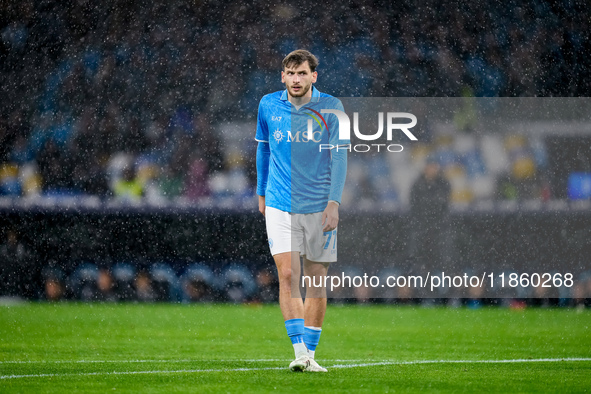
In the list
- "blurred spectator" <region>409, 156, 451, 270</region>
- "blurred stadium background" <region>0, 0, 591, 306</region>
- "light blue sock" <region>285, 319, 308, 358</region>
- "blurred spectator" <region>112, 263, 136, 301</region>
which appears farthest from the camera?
"blurred spectator" <region>112, 263, 136, 301</region>

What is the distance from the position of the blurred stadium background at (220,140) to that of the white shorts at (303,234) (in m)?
5.06

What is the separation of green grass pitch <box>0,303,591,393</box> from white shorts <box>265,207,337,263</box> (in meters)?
0.62

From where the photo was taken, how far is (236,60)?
13.4m

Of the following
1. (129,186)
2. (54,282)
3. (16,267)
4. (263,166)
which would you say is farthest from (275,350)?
(129,186)

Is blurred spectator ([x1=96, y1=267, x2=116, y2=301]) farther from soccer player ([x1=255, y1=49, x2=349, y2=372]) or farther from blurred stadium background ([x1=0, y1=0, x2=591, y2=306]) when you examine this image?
soccer player ([x1=255, y1=49, x2=349, y2=372])

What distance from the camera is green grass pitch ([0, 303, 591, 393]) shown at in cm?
481

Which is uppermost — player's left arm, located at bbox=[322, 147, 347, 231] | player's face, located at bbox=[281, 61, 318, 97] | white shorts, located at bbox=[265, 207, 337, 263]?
player's face, located at bbox=[281, 61, 318, 97]

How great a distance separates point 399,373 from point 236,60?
867 cm

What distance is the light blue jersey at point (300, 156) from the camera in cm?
506

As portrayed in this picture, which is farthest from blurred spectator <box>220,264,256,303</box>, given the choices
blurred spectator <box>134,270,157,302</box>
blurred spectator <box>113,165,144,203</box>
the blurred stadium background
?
blurred spectator <box>113,165,144,203</box>

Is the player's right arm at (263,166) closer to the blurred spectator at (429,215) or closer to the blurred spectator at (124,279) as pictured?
the blurred spectator at (429,215)

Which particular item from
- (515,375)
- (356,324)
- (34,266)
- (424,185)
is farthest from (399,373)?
(34,266)

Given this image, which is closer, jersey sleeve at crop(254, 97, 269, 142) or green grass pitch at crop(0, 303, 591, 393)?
green grass pitch at crop(0, 303, 591, 393)

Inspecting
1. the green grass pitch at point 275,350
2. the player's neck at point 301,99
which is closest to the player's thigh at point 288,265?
the green grass pitch at point 275,350
